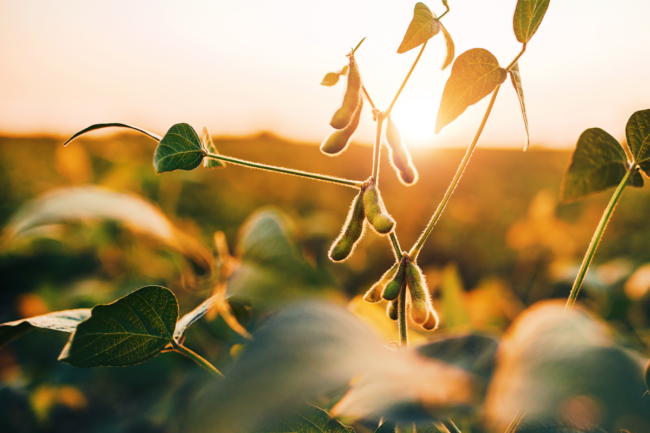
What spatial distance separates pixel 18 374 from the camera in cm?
159

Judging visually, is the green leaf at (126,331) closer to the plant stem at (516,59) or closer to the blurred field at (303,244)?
the blurred field at (303,244)

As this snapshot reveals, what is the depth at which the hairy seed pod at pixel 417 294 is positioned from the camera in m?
0.35

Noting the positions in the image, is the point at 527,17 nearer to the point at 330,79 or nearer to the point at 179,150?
the point at 330,79

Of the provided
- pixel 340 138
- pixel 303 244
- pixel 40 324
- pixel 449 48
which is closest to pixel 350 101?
pixel 340 138

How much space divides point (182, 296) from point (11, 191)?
2.56m

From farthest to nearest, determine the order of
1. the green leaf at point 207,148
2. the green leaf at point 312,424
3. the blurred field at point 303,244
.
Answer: the blurred field at point 303,244 < the green leaf at point 207,148 < the green leaf at point 312,424

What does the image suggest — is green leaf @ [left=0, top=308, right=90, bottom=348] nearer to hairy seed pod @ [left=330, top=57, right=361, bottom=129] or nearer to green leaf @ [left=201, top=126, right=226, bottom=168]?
green leaf @ [left=201, top=126, right=226, bottom=168]

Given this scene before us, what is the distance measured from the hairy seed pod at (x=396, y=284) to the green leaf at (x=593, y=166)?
0.18 m

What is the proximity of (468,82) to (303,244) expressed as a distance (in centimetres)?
129

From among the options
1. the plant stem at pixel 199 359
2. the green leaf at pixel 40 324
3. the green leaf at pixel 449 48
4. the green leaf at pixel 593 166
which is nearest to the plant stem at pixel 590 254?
the green leaf at pixel 593 166

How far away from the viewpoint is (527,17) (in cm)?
38

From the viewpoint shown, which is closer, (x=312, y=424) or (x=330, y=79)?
(x=312, y=424)

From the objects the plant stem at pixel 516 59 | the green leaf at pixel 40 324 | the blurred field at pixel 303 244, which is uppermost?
the plant stem at pixel 516 59

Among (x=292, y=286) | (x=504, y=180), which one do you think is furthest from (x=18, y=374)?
(x=504, y=180)
